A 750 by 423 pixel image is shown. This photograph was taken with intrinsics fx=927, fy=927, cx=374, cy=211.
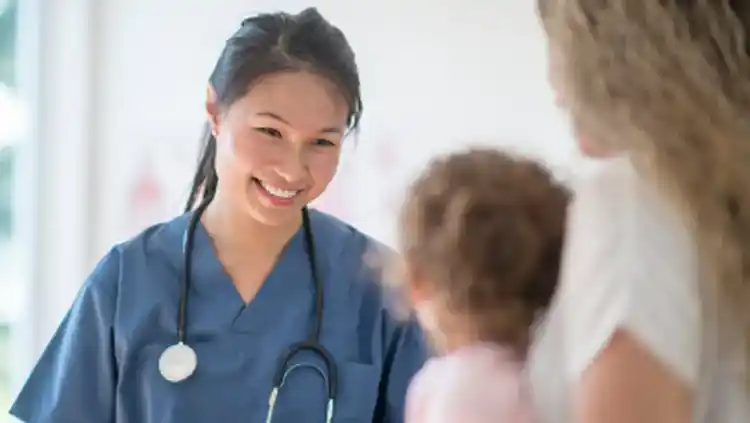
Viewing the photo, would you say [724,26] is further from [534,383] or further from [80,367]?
[80,367]

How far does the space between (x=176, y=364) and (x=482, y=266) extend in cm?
49

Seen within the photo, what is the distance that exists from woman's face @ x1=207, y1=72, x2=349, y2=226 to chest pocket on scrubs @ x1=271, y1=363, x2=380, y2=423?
0.20m

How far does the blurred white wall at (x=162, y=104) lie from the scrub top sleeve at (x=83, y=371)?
1.67ft

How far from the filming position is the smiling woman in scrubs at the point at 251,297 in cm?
110

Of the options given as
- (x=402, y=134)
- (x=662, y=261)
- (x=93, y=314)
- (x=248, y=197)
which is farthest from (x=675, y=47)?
(x=402, y=134)

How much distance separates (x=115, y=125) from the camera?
1685mm

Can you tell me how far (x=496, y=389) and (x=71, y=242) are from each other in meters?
1.18

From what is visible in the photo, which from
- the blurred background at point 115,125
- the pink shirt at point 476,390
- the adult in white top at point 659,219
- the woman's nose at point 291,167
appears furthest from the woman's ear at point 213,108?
the adult in white top at point 659,219

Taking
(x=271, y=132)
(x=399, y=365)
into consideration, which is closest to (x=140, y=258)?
(x=271, y=132)

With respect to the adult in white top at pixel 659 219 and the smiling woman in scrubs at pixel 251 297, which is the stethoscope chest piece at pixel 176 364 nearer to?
the smiling woman in scrubs at pixel 251 297

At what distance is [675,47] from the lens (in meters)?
0.58

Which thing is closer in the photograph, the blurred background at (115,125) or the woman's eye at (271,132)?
the woman's eye at (271,132)

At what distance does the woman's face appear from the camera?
1.10m

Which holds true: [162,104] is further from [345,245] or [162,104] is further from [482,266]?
[482,266]
